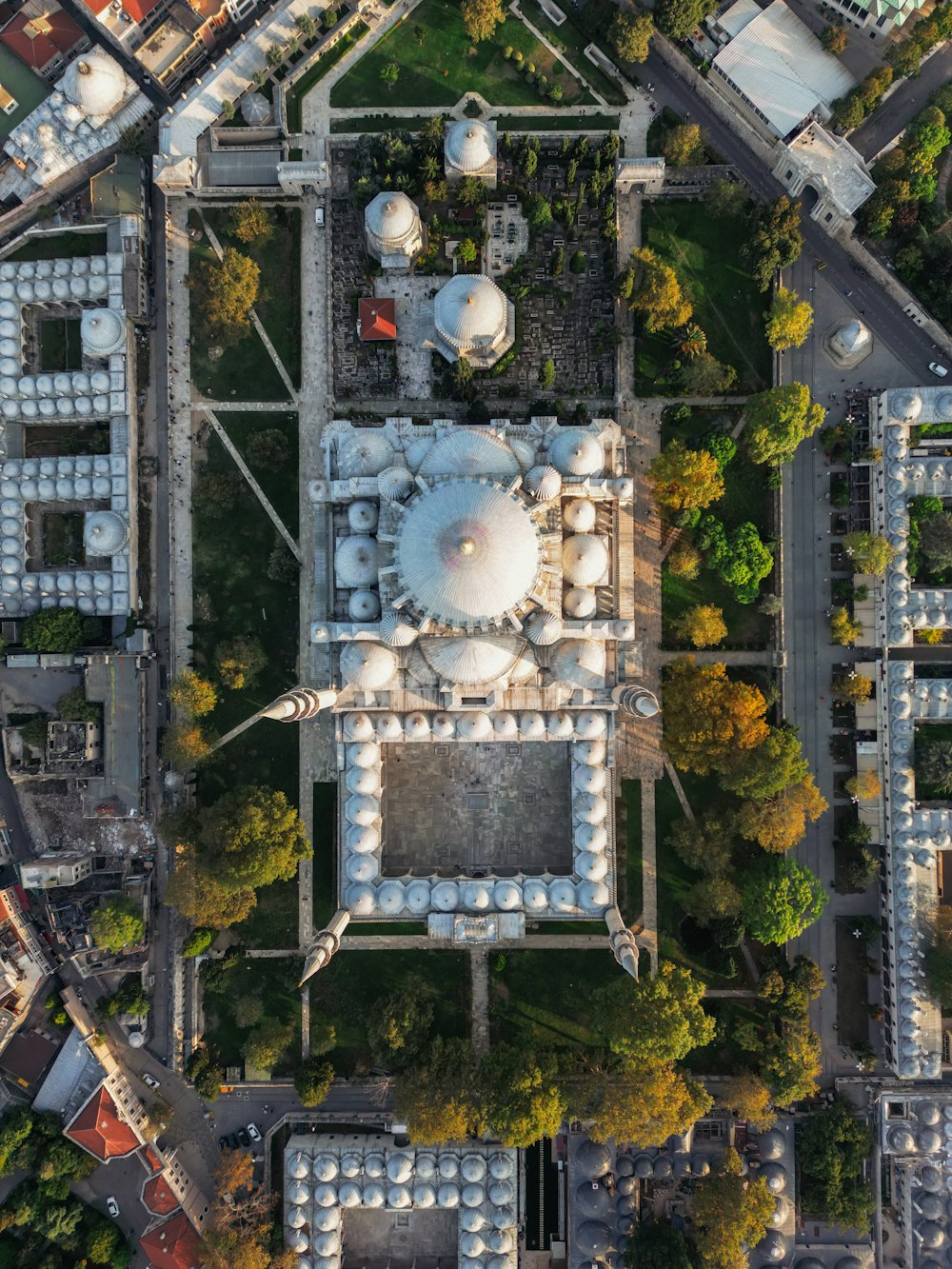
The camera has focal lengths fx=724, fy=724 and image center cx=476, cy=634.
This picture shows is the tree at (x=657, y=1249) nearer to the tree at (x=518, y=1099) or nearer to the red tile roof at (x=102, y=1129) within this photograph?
the tree at (x=518, y=1099)

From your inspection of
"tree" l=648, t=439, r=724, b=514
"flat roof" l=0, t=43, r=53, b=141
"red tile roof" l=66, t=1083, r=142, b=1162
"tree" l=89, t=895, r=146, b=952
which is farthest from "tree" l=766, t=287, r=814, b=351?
"red tile roof" l=66, t=1083, r=142, b=1162

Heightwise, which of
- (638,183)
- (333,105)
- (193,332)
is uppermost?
(333,105)

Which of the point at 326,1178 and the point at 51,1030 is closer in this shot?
the point at 326,1178

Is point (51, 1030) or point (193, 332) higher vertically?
point (193, 332)

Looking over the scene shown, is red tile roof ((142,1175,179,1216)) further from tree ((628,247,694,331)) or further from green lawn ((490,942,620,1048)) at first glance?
tree ((628,247,694,331))

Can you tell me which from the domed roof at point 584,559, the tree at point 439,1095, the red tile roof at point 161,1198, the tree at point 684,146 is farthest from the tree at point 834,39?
the red tile roof at point 161,1198

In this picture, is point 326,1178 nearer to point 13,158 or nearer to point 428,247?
point 428,247

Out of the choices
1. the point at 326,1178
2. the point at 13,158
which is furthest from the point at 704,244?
the point at 326,1178
